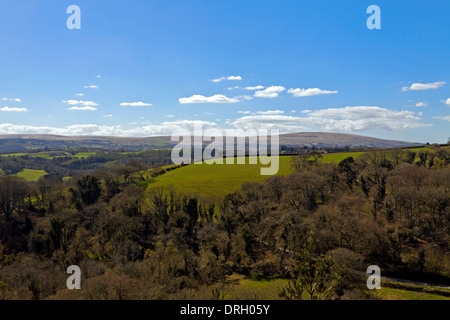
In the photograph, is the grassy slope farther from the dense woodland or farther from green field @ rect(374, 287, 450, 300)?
the dense woodland

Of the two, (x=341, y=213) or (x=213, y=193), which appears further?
(x=213, y=193)

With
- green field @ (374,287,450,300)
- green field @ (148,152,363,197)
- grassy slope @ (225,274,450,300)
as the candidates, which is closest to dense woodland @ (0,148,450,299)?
grassy slope @ (225,274,450,300)

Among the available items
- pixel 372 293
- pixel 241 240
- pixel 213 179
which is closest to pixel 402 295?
pixel 372 293

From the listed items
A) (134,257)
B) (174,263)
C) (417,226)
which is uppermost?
(417,226)

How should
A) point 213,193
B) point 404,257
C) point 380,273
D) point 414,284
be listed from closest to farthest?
point 414,284 < point 380,273 < point 404,257 < point 213,193

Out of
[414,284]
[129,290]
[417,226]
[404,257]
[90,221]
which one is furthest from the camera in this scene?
[90,221]
